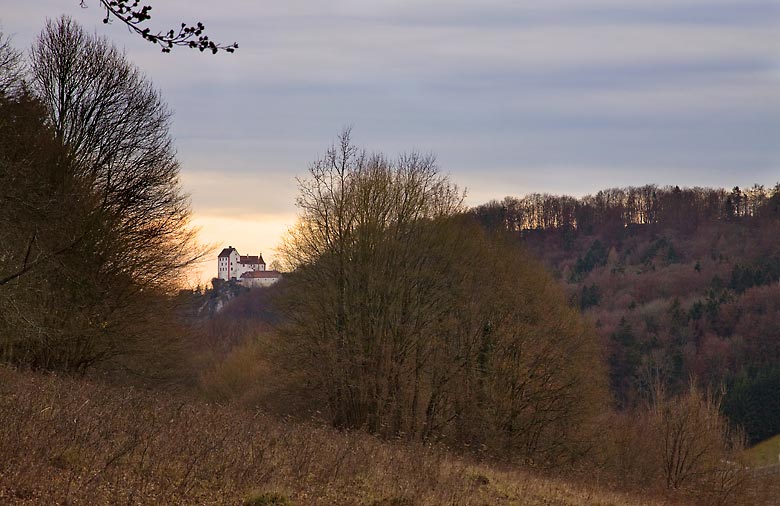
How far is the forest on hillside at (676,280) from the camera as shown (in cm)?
9038

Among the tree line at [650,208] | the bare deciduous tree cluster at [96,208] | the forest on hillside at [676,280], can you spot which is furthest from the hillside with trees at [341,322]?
the tree line at [650,208]

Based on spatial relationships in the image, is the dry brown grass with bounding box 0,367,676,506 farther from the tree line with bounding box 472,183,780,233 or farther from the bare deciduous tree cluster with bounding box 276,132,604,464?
the tree line with bounding box 472,183,780,233

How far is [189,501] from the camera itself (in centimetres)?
1032

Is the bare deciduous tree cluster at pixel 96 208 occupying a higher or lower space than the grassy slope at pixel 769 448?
higher

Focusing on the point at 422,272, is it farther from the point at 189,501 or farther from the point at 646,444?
the point at 189,501

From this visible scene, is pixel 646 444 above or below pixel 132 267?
below

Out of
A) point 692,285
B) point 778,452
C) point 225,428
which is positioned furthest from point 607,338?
point 225,428

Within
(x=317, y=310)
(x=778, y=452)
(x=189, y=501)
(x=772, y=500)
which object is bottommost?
(x=778, y=452)

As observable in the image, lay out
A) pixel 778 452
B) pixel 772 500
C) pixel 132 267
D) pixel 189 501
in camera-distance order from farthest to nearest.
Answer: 1. pixel 778 452
2. pixel 772 500
3. pixel 132 267
4. pixel 189 501

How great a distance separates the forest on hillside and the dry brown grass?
27713 mm

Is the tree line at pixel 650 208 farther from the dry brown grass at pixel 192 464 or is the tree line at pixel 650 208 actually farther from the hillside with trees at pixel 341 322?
the dry brown grass at pixel 192 464

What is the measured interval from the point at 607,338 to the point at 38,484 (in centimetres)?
9217

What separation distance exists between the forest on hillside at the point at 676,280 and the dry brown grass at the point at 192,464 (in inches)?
1091

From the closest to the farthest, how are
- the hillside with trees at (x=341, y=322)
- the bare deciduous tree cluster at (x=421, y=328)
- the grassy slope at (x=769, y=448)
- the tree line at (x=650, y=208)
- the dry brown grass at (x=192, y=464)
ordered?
the dry brown grass at (x=192, y=464) < the hillside with trees at (x=341, y=322) < the bare deciduous tree cluster at (x=421, y=328) < the grassy slope at (x=769, y=448) < the tree line at (x=650, y=208)
